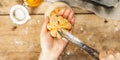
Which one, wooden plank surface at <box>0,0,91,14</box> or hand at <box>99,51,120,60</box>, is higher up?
wooden plank surface at <box>0,0,91,14</box>

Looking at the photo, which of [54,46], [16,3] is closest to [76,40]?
[54,46]

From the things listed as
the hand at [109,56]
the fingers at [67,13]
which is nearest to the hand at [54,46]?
the fingers at [67,13]

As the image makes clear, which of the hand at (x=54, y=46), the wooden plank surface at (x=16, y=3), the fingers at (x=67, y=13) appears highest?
the wooden plank surface at (x=16, y=3)

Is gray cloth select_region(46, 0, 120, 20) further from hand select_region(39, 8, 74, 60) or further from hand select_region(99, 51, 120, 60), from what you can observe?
hand select_region(99, 51, 120, 60)

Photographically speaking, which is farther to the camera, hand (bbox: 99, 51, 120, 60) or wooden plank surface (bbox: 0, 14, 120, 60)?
wooden plank surface (bbox: 0, 14, 120, 60)

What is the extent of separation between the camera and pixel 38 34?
1.11m

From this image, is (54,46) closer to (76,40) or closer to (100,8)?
(76,40)

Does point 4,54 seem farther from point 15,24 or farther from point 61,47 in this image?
point 61,47

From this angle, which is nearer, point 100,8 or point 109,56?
point 109,56

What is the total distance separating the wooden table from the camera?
110cm

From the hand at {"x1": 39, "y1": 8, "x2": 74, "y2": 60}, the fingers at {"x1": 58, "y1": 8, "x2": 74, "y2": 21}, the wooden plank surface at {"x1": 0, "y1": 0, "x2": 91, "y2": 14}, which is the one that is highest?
the wooden plank surface at {"x1": 0, "y1": 0, "x2": 91, "y2": 14}

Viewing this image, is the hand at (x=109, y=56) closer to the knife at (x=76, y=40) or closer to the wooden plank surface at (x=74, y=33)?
the knife at (x=76, y=40)

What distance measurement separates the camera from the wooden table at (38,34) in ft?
3.60

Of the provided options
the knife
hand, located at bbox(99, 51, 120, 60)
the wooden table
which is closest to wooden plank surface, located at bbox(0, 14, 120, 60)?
the wooden table
